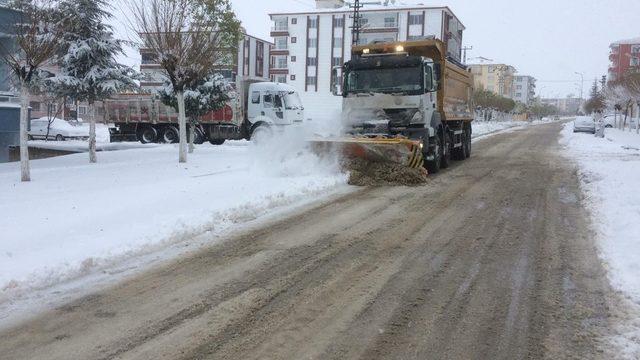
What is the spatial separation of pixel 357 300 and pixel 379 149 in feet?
27.3

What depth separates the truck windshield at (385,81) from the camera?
1388cm

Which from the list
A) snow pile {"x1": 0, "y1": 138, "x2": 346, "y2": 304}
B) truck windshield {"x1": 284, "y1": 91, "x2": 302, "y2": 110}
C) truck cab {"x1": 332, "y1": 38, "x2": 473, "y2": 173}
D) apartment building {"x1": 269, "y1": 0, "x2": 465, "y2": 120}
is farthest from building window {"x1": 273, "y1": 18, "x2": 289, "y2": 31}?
truck cab {"x1": 332, "y1": 38, "x2": 473, "y2": 173}

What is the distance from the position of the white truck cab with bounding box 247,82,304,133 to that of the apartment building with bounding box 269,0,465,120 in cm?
4420

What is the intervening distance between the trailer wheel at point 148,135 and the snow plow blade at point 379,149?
19.5 meters

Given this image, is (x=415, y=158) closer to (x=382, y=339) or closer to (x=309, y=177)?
(x=309, y=177)

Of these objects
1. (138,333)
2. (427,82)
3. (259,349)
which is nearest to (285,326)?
(259,349)

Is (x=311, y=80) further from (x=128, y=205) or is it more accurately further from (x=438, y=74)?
(x=128, y=205)

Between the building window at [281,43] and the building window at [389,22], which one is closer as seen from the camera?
the building window at [389,22]

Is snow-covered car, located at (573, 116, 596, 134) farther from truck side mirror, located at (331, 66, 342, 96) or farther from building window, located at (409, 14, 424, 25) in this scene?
truck side mirror, located at (331, 66, 342, 96)

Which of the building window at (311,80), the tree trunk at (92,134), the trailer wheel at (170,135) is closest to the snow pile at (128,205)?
the tree trunk at (92,134)

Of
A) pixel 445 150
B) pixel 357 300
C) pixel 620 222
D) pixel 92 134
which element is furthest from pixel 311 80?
pixel 357 300

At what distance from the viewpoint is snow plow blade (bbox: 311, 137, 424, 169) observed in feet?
42.8

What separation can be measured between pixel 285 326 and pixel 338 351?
62cm

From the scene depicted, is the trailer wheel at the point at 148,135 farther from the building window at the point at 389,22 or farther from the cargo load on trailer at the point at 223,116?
the building window at the point at 389,22
